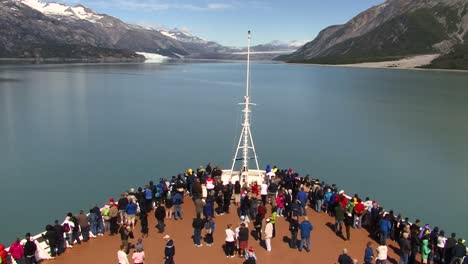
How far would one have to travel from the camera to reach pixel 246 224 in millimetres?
20781

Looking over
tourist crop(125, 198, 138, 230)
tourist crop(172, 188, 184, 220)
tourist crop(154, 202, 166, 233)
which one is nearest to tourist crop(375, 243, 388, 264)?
tourist crop(154, 202, 166, 233)

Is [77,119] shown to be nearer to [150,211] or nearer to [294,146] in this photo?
[294,146]

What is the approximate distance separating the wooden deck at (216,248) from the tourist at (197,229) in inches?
11.0

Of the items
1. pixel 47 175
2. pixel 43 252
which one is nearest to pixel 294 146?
pixel 47 175

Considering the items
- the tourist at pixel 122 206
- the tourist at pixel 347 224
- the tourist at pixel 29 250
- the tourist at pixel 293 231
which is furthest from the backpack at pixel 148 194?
the tourist at pixel 347 224

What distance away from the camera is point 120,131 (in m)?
56.9

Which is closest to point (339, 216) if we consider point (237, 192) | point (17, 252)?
point (237, 192)

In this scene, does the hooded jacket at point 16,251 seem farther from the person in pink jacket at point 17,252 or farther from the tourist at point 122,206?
the tourist at point 122,206

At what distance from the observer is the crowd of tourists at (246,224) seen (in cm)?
1736

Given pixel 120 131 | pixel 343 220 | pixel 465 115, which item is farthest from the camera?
pixel 465 115

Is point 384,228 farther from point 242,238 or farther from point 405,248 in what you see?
point 242,238

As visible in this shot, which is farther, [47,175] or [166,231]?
[47,175]

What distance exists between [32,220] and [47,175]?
10.7 meters

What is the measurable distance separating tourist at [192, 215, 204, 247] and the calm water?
12.0 metres
